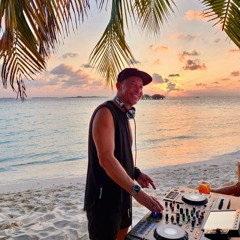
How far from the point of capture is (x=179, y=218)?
56.8 inches

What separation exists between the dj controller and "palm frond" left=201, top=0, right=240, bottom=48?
0.95 metres

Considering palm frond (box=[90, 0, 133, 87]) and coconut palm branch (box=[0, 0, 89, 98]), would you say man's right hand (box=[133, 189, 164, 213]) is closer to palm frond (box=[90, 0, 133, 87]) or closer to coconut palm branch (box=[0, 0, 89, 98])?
coconut palm branch (box=[0, 0, 89, 98])

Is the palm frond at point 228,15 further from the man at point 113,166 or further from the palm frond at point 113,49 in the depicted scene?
the palm frond at point 113,49

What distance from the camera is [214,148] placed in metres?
16.1

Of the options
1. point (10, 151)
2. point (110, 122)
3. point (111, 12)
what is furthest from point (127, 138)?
point (10, 151)

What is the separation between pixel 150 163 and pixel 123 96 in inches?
412

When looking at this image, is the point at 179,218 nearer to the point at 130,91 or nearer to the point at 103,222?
the point at 103,222

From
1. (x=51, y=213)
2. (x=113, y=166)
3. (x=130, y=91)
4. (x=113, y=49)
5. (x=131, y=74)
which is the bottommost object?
(x=51, y=213)

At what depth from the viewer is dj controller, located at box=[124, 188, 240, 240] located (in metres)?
1.26

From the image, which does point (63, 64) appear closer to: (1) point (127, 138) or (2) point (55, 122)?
(2) point (55, 122)

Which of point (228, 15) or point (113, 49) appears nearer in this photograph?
point (228, 15)

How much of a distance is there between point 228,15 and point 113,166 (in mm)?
1144

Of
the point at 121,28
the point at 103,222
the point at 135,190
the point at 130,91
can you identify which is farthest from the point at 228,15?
the point at 103,222

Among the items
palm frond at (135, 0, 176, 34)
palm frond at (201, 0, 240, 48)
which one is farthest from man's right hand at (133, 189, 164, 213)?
palm frond at (135, 0, 176, 34)
